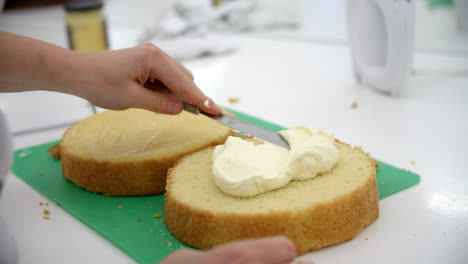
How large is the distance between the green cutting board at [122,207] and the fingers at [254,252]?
0.79 ft

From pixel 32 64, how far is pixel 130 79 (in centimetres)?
19

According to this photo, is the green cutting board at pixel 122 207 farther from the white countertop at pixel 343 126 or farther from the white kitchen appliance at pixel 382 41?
the white kitchen appliance at pixel 382 41

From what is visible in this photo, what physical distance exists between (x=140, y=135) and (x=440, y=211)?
716mm

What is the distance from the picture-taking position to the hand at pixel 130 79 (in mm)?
969

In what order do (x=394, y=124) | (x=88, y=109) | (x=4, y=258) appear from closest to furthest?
(x=4, y=258), (x=394, y=124), (x=88, y=109)

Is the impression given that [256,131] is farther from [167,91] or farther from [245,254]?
[245,254]

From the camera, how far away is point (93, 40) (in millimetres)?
2148

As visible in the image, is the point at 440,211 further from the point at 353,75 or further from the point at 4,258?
the point at 353,75

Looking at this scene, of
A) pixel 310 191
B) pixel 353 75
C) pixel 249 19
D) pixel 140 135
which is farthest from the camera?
pixel 249 19

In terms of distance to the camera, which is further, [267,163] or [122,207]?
[122,207]

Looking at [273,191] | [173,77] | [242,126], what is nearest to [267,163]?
[273,191]

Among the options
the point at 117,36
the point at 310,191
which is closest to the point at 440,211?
the point at 310,191

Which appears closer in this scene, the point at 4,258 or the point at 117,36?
Answer: the point at 4,258

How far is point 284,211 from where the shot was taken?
82cm
